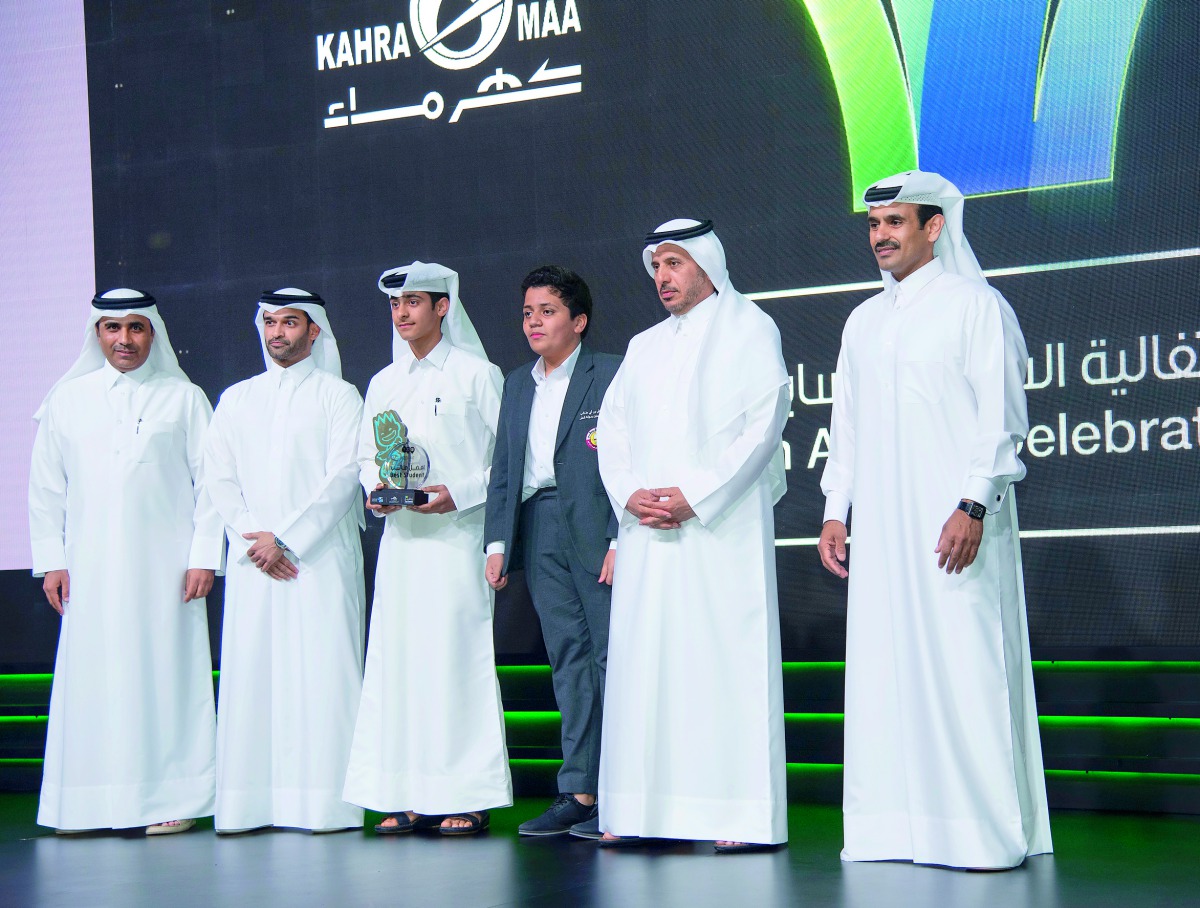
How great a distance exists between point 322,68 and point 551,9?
1076 millimetres

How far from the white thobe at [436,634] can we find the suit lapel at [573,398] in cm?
39

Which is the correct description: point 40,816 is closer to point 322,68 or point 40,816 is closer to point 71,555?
point 71,555

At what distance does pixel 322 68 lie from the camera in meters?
6.29

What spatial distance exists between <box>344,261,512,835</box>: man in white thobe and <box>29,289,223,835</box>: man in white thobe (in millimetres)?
743

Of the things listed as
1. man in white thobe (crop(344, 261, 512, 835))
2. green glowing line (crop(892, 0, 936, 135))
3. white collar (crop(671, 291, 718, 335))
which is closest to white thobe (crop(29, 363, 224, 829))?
man in white thobe (crop(344, 261, 512, 835))

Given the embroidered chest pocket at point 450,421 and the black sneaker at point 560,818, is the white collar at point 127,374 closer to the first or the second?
the embroidered chest pocket at point 450,421

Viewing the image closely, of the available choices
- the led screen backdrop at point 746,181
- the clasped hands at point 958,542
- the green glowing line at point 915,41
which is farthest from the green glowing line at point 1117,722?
the green glowing line at point 915,41

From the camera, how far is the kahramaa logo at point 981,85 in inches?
195

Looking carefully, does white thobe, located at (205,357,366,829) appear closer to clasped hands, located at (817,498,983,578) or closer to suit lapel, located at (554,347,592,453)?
suit lapel, located at (554,347,592,453)

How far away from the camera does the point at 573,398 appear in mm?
4613

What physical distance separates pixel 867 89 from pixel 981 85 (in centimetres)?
41

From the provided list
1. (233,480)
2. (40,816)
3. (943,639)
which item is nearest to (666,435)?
(943,639)

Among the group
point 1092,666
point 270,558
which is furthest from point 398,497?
point 1092,666

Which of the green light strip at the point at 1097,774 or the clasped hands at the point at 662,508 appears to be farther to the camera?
the green light strip at the point at 1097,774
